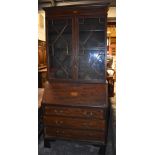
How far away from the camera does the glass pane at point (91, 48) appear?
2.42m

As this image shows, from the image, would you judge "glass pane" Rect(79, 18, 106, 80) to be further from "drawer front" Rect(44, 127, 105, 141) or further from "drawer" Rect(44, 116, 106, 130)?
"drawer front" Rect(44, 127, 105, 141)

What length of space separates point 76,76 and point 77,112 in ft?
1.57

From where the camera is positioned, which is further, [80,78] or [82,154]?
[80,78]

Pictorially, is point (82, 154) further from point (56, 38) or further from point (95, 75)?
point (56, 38)

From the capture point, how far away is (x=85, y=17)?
2391 mm

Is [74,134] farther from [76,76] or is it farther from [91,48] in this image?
[91,48]

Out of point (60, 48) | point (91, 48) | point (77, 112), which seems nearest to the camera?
point (77, 112)

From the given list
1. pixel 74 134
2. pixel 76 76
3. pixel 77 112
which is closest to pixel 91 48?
pixel 76 76

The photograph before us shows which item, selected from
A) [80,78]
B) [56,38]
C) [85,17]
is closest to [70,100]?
[80,78]

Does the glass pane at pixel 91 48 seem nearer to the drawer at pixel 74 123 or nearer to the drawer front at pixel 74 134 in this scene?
the drawer at pixel 74 123

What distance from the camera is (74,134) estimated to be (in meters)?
2.40

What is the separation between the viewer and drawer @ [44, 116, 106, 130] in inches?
90.5

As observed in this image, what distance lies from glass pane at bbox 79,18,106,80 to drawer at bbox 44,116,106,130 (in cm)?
56
